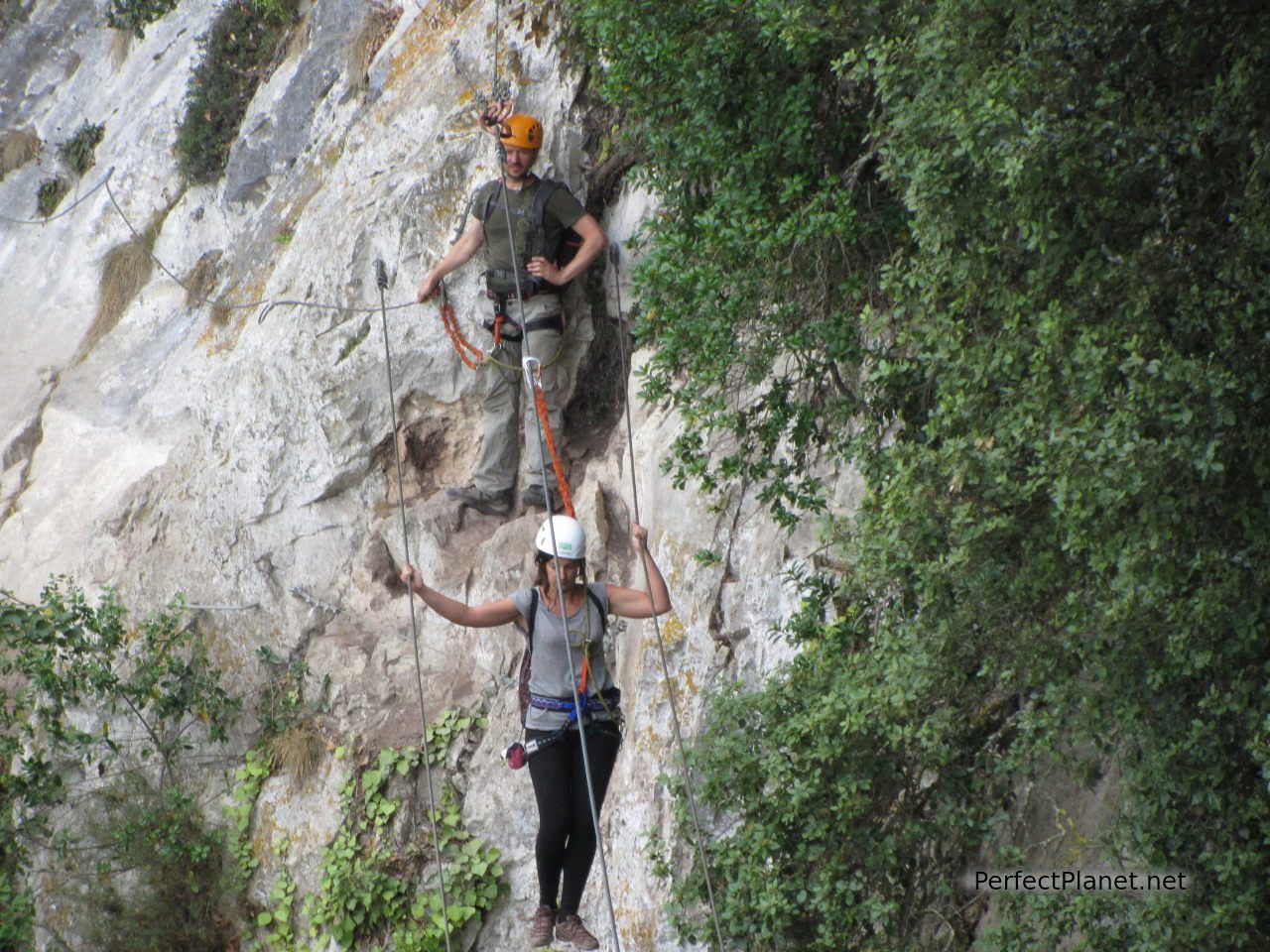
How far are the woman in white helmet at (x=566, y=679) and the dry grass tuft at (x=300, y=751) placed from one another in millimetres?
3228

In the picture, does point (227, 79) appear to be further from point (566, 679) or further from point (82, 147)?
point (566, 679)

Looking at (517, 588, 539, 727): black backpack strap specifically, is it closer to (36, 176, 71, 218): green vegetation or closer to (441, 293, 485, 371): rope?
(441, 293, 485, 371): rope

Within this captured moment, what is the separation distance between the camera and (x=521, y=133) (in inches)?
A: 322

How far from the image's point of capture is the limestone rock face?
7320 millimetres

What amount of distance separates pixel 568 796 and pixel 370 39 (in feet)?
24.2

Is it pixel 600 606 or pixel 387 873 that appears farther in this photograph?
pixel 387 873

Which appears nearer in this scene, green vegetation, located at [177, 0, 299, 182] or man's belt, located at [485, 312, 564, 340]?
man's belt, located at [485, 312, 564, 340]

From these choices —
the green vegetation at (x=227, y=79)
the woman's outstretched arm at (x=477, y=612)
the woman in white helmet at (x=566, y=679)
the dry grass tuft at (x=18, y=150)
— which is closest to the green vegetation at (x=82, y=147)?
the dry grass tuft at (x=18, y=150)

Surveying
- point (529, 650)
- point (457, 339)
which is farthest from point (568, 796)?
point (457, 339)

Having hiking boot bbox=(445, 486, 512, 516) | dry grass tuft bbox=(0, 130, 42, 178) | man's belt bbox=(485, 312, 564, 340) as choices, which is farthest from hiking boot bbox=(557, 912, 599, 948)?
dry grass tuft bbox=(0, 130, 42, 178)

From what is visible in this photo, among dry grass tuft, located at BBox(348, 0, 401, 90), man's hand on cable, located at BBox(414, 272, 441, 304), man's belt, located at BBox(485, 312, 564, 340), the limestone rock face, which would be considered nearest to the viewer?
the limestone rock face

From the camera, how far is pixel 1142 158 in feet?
13.9

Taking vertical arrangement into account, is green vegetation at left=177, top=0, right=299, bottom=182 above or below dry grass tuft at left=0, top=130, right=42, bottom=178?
below

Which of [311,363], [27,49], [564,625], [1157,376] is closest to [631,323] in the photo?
[311,363]
